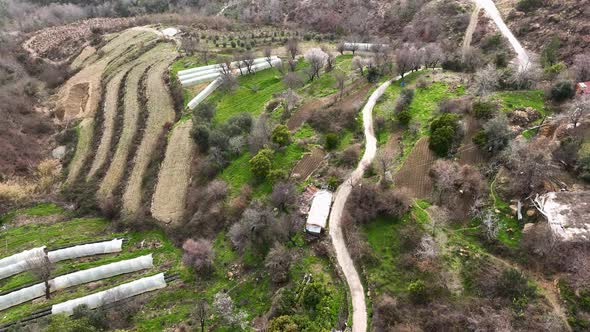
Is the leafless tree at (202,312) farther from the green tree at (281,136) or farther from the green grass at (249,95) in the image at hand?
the green grass at (249,95)

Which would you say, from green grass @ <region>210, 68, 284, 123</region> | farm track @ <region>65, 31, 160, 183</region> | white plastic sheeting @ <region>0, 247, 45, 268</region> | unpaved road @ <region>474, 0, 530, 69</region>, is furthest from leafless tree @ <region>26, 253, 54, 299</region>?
unpaved road @ <region>474, 0, 530, 69</region>

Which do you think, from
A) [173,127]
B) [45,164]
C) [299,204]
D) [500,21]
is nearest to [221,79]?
[173,127]

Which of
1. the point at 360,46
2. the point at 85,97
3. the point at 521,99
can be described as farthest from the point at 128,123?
the point at 521,99

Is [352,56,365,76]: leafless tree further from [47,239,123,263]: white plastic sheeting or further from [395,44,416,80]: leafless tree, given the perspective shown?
[47,239,123,263]: white plastic sheeting

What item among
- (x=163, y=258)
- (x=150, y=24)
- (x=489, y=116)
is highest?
(x=150, y=24)

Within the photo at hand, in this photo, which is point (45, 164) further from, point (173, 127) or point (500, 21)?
point (500, 21)

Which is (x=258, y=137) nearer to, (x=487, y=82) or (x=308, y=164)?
(x=308, y=164)

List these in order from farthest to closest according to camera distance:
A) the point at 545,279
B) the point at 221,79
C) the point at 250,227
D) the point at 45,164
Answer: the point at 221,79
the point at 45,164
the point at 250,227
the point at 545,279
